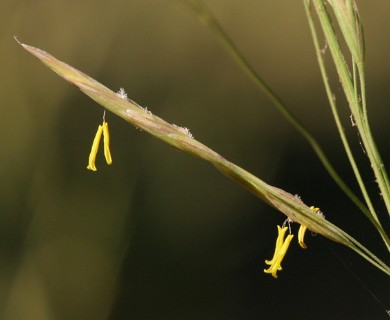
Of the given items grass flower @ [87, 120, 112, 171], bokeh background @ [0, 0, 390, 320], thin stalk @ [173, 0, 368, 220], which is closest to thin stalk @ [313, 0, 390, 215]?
thin stalk @ [173, 0, 368, 220]

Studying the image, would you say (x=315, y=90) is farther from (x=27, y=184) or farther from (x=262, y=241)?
(x=27, y=184)

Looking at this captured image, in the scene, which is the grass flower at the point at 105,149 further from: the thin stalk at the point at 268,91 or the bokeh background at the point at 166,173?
the bokeh background at the point at 166,173

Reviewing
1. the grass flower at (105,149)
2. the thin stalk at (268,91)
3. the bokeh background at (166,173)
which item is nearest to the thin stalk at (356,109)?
the thin stalk at (268,91)

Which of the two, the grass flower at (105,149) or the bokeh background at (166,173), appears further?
the bokeh background at (166,173)

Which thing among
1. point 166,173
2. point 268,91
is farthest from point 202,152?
point 166,173

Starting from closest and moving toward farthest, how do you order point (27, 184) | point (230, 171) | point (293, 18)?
point (230, 171)
point (27, 184)
point (293, 18)

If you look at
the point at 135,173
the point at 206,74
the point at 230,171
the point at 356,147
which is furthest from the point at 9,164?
the point at 230,171

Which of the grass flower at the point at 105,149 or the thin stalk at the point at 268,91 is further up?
the thin stalk at the point at 268,91

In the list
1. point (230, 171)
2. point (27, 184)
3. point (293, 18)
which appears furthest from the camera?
point (293, 18)
